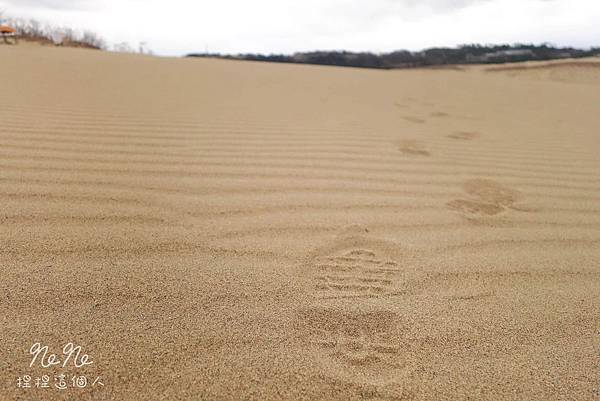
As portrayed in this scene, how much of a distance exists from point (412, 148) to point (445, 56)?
26.8ft

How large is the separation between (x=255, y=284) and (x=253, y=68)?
6612 millimetres

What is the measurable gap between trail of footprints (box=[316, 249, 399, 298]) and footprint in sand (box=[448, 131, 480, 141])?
7.22 ft

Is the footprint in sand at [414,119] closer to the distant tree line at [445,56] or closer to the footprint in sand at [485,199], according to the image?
the footprint in sand at [485,199]

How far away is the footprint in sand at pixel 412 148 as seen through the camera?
2641mm

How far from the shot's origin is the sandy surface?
0.88m

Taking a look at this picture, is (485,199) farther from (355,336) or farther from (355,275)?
(355,336)

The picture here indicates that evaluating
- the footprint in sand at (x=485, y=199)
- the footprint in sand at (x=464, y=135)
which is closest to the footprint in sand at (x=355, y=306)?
the footprint in sand at (x=485, y=199)

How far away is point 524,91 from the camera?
588 centimetres

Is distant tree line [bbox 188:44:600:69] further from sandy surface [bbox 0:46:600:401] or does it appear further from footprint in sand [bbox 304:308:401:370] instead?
footprint in sand [bbox 304:308:401:370]

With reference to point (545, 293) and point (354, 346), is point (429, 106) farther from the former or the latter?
point (354, 346)

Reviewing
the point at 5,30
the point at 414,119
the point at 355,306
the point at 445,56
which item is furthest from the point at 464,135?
the point at 5,30

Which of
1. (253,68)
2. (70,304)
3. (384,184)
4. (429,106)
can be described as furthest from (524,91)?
(70,304)

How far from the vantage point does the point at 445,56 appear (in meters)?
9.62

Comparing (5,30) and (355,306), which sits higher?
(5,30)
